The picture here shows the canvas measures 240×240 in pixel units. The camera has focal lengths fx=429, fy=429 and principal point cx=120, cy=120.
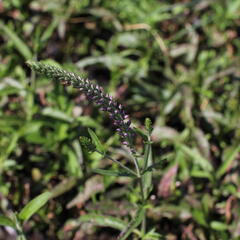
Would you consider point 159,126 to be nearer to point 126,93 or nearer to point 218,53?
point 126,93

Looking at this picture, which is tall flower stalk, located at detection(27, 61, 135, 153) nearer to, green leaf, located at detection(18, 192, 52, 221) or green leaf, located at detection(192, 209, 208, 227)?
green leaf, located at detection(18, 192, 52, 221)

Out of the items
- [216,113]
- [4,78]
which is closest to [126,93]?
[216,113]

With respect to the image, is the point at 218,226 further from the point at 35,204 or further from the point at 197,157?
the point at 35,204

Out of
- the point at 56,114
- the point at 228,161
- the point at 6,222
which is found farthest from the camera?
the point at 56,114

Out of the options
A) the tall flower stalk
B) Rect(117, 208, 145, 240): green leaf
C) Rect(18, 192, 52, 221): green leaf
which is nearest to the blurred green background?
Rect(117, 208, 145, 240): green leaf

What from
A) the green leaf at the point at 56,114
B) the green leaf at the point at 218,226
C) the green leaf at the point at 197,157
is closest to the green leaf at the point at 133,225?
the green leaf at the point at 218,226

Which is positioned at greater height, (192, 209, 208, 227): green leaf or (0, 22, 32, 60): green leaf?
(0, 22, 32, 60): green leaf

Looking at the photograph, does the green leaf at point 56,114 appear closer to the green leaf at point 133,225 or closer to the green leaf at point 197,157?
the green leaf at point 197,157

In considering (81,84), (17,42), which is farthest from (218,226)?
(17,42)
